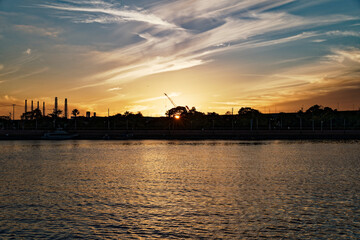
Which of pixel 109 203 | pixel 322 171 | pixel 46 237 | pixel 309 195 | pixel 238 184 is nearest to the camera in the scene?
pixel 46 237

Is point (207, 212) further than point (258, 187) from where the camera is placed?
No

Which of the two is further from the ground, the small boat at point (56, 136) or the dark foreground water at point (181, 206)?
the small boat at point (56, 136)

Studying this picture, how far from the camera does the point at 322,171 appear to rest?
5444 centimetres

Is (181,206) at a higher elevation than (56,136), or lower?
lower

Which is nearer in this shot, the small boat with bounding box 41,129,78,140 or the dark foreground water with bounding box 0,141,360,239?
the dark foreground water with bounding box 0,141,360,239

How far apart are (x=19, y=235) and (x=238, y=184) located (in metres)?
26.4

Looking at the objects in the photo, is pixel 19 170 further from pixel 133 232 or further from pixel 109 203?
pixel 133 232

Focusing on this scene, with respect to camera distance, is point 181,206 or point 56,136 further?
point 56,136

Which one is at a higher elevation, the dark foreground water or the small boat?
the small boat

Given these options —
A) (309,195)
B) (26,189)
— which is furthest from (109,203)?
(309,195)

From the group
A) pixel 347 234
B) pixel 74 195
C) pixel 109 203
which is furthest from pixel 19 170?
pixel 347 234

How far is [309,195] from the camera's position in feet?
113

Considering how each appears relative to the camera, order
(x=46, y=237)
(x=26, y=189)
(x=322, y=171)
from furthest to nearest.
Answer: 1. (x=322, y=171)
2. (x=26, y=189)
3. (x=46, y=237)

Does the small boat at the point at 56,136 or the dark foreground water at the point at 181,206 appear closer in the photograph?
the dark foreground water at the point at 181,206
